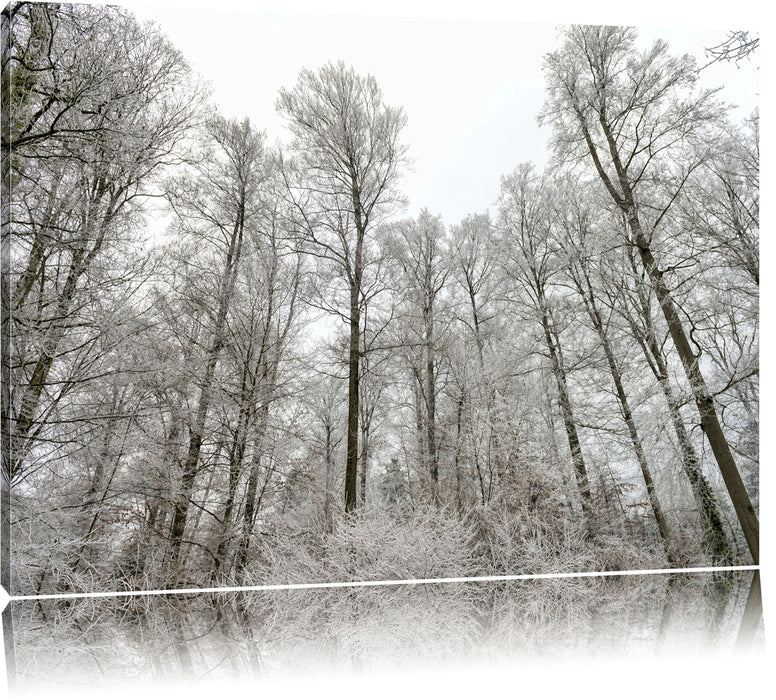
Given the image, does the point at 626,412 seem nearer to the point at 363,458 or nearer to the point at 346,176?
the point at 363,458

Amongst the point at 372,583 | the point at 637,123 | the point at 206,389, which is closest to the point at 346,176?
the point at 206,389

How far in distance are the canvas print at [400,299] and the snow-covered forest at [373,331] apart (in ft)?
0.07

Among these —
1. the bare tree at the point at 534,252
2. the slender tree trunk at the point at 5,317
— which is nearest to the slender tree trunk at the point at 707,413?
the bare tree at the point at 534,252

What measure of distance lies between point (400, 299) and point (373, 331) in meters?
0.36

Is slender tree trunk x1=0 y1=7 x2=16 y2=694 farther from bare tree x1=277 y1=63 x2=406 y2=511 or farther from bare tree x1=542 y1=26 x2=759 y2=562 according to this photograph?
bare tree x1=542 y1=26 x2=759 y2=562

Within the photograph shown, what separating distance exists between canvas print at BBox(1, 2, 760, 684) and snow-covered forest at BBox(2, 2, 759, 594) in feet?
0.07

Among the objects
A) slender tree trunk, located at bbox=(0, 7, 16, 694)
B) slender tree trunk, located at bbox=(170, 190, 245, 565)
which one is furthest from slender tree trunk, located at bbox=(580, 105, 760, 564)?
slender tree trunk, located at bbox=(0, 7, 16, 694)

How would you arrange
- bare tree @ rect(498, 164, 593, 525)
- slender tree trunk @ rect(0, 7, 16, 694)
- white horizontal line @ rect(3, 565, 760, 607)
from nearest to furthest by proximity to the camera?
slender tree trunk @ rect(0, 7, 16, 694) < white horizontal line @ rect(3, 565, 760, 607) < bare tree @ rect(498, 164, 593, 525)

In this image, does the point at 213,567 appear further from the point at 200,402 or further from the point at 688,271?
the point at 688,271

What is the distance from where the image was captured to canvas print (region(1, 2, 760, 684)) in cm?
447

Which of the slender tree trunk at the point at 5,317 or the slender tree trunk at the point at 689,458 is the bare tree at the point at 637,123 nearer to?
the slender tree trunk at the point at 689,458

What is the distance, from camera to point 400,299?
17.3 ft

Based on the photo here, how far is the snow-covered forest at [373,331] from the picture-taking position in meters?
4.32

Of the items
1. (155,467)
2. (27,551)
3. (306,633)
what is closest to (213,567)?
(155,467)
